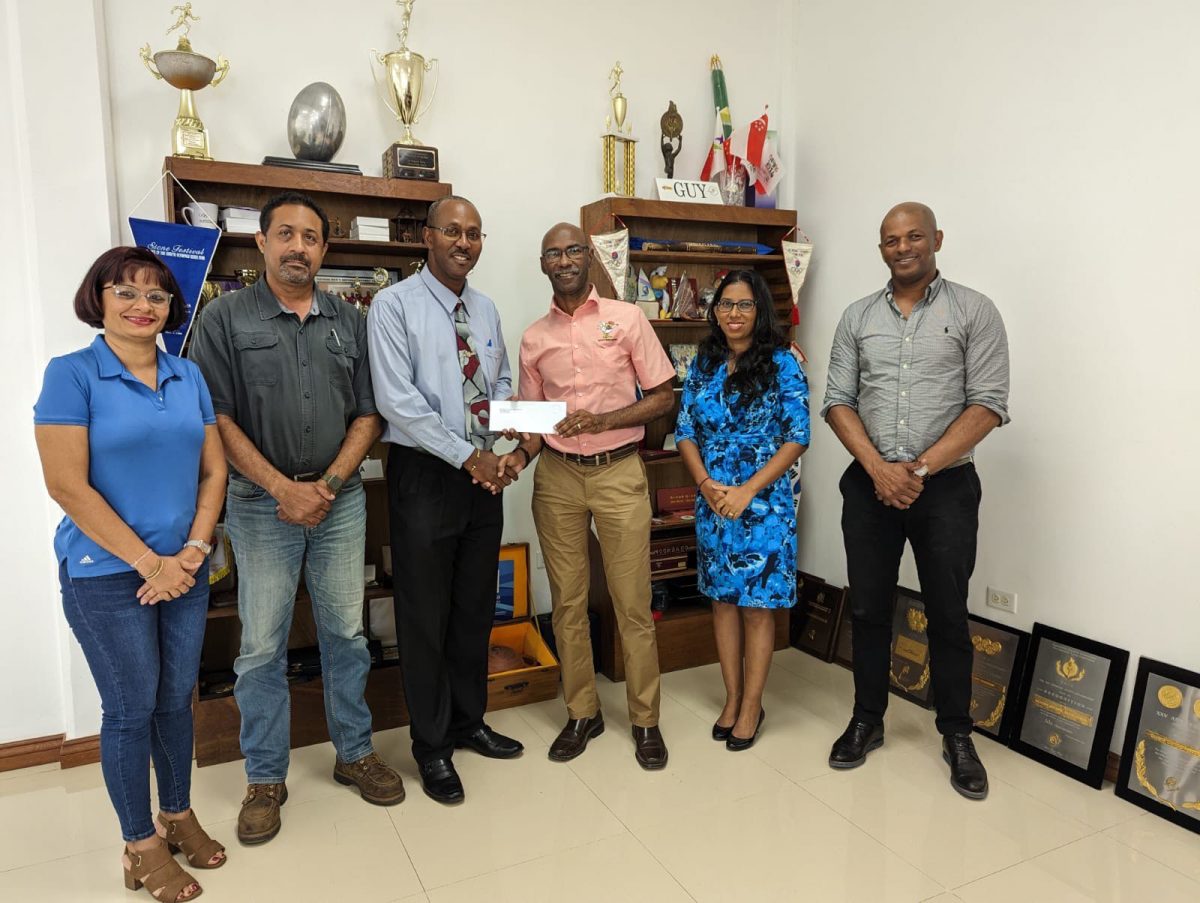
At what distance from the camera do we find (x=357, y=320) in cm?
248

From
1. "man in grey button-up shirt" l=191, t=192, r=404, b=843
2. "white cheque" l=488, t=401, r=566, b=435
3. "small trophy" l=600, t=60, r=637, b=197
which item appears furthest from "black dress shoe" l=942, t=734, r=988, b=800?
"small trophy" l=600, t=60, r=637, b=197

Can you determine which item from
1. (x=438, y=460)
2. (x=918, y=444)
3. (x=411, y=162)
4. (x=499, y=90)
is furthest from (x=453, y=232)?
(x=918, y=444)

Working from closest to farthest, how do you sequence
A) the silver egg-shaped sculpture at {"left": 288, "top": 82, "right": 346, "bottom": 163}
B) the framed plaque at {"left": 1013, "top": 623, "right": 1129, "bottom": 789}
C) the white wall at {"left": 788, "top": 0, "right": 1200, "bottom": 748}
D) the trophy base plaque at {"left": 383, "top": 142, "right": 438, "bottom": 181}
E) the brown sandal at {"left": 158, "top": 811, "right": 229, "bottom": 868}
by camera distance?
the brown sandal at {"left": 158, "top": 811, "right": 229, "bottom": 868} → the white wall at {"left": 788, "top": 0, "right": 1200, "bottom": 748} → the framed plaque at {"left": 1013, "top": 623, "right": 1129, "bottom": 789} → the silver egg-shaped sculpture at {"left": 288, "top": 82, "right": 346, "bottom": 163} → the trophy base plaque at {"left": 383, "top": 142, "right": 438, "bottom": 181}

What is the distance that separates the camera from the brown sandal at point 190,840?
2182mm

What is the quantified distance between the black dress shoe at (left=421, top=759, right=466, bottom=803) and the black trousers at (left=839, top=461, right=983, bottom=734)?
54.5 inches

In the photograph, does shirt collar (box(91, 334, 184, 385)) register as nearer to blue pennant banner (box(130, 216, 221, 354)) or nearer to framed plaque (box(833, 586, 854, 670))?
blue pennant banner (box(130, 216, 221, 354))

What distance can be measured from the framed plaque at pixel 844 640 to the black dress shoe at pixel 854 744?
810mm

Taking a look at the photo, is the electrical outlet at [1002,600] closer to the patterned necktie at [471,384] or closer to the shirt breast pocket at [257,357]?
the patterned necktie at [471,384]

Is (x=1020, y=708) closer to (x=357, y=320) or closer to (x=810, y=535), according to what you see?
(x=810, y=535)

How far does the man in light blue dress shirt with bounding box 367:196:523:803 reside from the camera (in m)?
2.45

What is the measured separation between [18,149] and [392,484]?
1.69m

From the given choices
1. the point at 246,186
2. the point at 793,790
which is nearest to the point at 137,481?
the point at 246,186

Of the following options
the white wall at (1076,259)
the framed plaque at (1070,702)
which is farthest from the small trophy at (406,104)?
the framed plaque at (1070,702)

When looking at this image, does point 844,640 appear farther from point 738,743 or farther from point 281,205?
point 281,205
